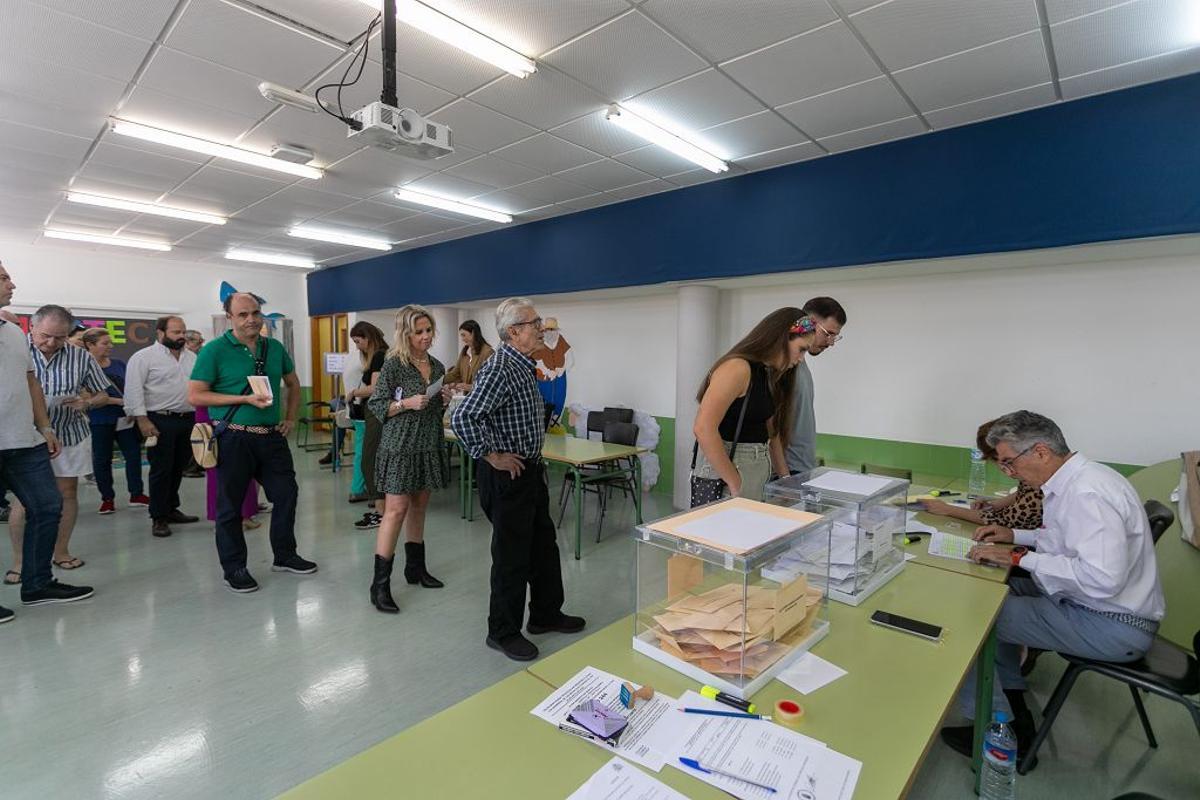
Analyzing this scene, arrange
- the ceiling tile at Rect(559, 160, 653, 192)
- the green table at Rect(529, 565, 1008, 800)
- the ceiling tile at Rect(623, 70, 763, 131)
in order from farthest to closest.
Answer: the ceiling tile at Rect(559, 160, 653, 192) → the ceiling tile at Rect(623, 70, 763, 131) → the green table at Rect(529, 565, 1008, 800)

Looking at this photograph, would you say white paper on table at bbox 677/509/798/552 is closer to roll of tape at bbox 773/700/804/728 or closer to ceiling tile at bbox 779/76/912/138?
roll of tape at bbox 773/700/804/728

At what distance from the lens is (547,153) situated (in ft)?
13.3

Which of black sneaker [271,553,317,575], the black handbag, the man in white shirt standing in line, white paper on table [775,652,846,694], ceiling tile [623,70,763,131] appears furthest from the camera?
the man in white shirt standing in line

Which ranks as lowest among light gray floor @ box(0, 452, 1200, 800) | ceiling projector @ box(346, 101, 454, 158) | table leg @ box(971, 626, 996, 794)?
light gray floor @ box(0, 452, 1200, 800)

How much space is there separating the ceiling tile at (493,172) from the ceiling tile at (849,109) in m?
2.07

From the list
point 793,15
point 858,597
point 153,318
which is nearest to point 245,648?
point 858,597

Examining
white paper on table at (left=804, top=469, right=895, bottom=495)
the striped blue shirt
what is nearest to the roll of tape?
white paper on table at (left=804, top=469, right=895, bottom=495)

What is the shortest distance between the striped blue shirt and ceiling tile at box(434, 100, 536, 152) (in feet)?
9.28

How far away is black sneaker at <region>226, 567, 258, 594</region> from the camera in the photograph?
321 cm

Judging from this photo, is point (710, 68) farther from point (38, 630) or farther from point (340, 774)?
point (38, 630)

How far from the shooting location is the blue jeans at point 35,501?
9.23ft

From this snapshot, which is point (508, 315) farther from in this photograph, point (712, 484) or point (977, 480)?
point (977, 480)

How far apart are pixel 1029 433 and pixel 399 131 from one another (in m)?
2.54

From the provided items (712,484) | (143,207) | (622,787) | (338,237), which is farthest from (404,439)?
(338,237)
